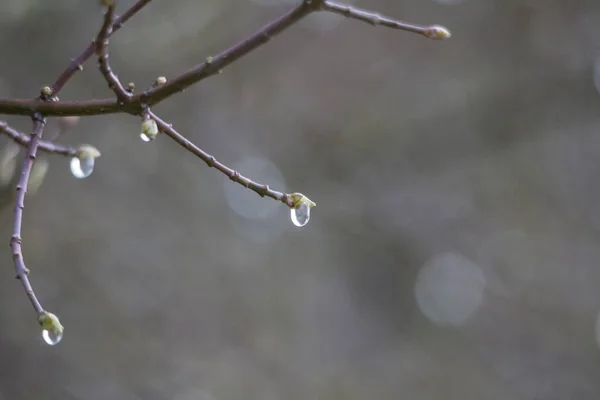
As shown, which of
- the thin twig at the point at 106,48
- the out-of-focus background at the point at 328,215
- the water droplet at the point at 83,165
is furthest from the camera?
the out-of-focus background at the point at 328,215

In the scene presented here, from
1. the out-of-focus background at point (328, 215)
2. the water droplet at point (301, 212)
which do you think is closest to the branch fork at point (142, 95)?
the water droplet at point (301, 212)

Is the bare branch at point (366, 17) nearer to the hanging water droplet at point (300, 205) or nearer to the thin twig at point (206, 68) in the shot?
the thin twig at point (206, 68)

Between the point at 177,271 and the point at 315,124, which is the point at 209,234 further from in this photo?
the point at 315,124

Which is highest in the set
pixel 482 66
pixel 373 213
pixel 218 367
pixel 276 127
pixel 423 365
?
pixel 482 66

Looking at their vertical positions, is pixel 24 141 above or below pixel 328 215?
below

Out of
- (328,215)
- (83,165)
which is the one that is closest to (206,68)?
(83,165)

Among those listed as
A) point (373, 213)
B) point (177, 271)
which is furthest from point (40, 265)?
point (373, 213)

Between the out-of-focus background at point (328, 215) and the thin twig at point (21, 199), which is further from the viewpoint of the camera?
the out-of-focus background at point (328, 215)

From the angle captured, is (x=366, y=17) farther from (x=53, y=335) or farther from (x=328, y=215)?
(x=328, y=215)
